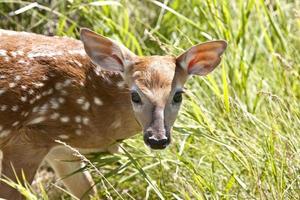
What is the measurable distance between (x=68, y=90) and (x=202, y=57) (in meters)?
0.65

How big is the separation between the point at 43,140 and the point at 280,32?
1547 millimetres

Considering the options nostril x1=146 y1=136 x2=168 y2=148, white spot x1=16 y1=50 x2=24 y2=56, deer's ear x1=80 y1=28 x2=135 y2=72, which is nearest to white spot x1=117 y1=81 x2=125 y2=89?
deer's ear x1=80 y1=28 x2=135 y2=72

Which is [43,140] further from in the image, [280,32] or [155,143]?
[280,32]

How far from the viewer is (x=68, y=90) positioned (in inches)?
194

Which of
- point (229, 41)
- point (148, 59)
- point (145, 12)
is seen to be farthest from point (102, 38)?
point (145, 12)

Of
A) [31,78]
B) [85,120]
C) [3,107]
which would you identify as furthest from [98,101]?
[3,107]

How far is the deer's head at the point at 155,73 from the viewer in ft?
14.8

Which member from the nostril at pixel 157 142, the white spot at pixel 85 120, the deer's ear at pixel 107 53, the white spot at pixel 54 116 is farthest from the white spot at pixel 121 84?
the nostril at pixel 157 142

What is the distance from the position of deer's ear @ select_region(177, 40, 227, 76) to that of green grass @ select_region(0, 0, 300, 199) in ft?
0.46

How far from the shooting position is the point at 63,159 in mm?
5238

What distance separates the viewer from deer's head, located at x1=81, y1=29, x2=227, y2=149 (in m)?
4.52

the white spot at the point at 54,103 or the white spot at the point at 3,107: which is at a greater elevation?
the white spot at the point at 54,103

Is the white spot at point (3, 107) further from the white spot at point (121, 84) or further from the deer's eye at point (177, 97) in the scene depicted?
the deer's eye at point (177, 97)

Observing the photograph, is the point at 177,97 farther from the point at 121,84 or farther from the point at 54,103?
the point at 54,103
